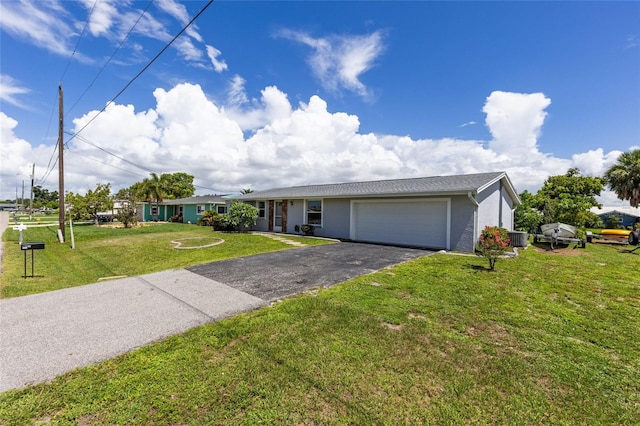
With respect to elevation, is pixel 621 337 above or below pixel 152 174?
below

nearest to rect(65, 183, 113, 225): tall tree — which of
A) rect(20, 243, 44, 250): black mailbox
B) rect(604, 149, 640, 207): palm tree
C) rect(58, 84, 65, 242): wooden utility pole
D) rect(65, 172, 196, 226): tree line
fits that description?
rect(65, 172, 196, 226): tree line

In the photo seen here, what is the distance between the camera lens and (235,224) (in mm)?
18812

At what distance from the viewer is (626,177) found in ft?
67.2

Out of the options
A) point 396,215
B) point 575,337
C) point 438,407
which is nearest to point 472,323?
point 575,337

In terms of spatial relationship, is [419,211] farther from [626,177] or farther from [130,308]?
[626,177]

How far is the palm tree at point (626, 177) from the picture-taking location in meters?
20.2

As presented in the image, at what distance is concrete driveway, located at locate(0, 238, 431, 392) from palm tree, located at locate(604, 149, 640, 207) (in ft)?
78.6

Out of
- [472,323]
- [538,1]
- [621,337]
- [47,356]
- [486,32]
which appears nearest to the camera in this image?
[47,356]

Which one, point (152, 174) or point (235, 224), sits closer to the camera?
point (235, 224)

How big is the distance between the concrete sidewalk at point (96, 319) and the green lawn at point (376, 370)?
369mm

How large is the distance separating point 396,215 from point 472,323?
30.1ft

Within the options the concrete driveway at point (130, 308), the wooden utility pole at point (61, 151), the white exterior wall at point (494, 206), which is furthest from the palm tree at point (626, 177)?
the wooden utility pole at point (61, 151)

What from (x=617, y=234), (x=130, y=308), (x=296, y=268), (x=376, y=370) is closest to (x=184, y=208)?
(x=296, y=268)

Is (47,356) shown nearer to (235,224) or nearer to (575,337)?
(575,337)
